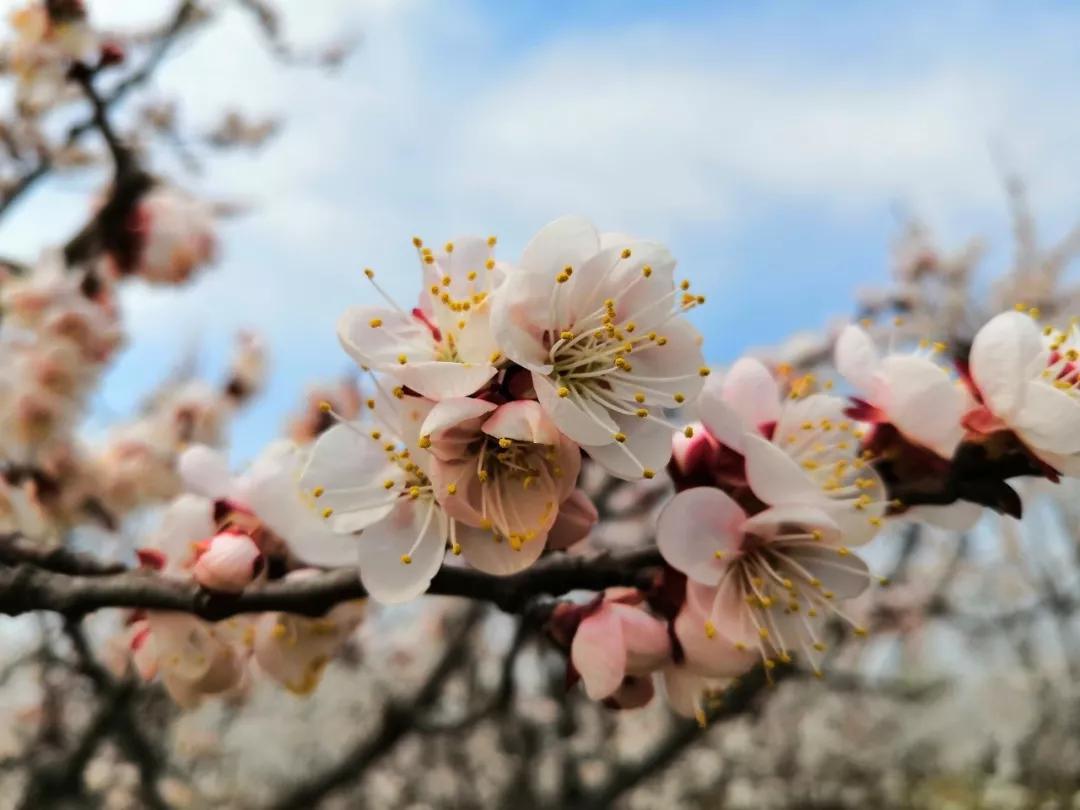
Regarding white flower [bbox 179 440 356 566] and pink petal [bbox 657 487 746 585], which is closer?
pink petal [bbox 657 487 746 585]

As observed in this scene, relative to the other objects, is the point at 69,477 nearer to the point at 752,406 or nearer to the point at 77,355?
the point at 77,355

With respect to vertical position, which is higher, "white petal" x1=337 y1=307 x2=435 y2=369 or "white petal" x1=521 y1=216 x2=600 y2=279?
"white petal" x1=521 y1=216 x2=600 y2=279

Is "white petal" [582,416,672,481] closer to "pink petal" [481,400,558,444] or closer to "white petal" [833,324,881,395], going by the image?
"pink petal" [481,400,558,444]

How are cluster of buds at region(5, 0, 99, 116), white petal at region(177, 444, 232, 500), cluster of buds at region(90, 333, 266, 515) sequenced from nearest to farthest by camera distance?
1. white petal at region(177, 444, 232, 500)
2. cluster of buds at region(5, 0, 99, 116)
3. cluster of buds at region(90, 333, 266, 515)

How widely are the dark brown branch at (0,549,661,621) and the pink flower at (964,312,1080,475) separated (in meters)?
0.38

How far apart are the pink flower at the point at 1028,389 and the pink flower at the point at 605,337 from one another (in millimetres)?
318

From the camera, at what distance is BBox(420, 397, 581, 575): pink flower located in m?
0.73

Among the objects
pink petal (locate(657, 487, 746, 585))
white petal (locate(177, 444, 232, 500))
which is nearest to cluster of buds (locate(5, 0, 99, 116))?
white petal (locate(177, 444, 232, 500))

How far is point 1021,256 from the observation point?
5746 mm

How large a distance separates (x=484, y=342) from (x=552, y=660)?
3102 mm

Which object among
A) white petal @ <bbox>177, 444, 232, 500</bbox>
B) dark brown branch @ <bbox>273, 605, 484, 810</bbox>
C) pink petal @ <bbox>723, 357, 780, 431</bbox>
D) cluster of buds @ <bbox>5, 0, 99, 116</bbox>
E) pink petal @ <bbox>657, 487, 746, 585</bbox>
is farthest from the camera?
dark brown branch @ <bbox>273, 605, 484, 810</bbox>

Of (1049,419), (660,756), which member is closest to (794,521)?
(1049,419)

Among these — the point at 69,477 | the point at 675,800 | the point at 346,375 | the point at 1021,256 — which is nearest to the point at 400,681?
the point at 675,800

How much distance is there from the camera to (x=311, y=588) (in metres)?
0.87
